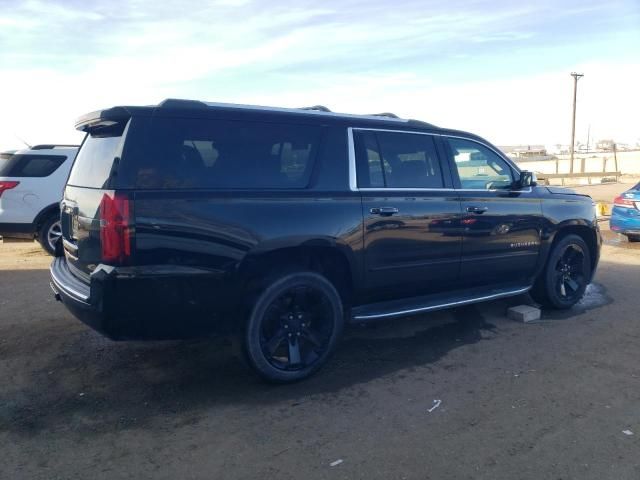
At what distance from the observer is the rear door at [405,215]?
15.1ft

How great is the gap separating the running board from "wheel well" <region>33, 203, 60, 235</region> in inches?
252

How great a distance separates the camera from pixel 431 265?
4977mm

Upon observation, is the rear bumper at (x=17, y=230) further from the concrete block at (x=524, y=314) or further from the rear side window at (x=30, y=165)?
the concrete block at (x=524, y=314)

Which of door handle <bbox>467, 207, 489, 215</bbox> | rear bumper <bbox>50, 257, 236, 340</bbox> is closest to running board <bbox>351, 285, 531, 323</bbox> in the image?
door handle <bbox>467, 207, 489, 215</bbox>

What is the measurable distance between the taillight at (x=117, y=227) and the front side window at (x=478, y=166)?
3.07 meters

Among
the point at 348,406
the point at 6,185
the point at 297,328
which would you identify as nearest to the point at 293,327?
the point at 297,328

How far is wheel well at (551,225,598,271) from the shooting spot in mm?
6145

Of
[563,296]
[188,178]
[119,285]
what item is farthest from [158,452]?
[563,296]

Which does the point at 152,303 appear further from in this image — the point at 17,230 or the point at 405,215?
the point at 17,230

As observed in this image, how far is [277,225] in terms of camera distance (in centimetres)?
405

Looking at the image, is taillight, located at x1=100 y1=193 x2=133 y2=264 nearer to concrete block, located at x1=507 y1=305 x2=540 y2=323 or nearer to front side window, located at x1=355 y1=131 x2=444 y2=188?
front side window, located at x1=355 y1=131 x2=444 y2=188

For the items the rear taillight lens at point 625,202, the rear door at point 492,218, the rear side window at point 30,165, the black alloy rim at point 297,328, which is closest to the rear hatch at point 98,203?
the black alloy rim at point 297,328

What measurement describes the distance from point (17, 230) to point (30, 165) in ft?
3.43

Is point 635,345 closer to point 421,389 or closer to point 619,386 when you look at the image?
point 619,386
